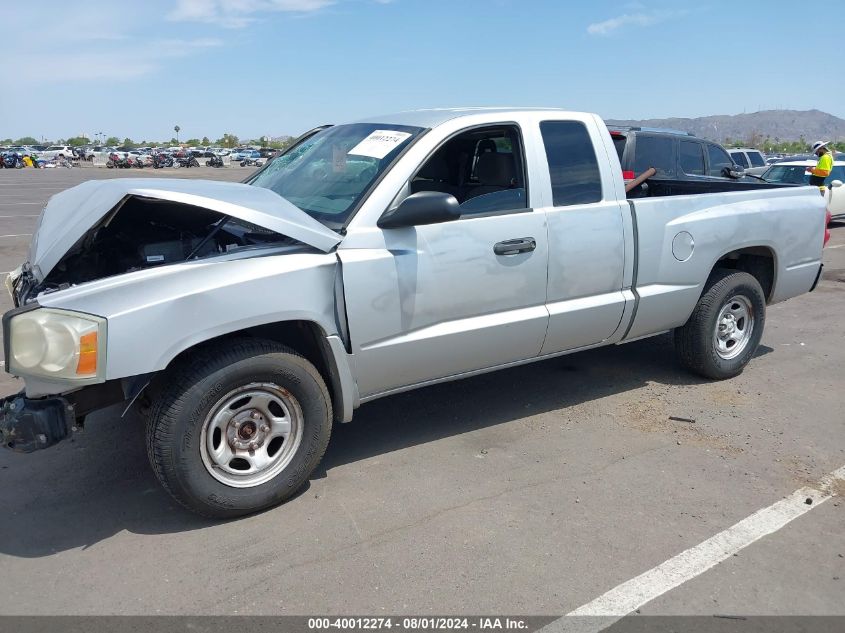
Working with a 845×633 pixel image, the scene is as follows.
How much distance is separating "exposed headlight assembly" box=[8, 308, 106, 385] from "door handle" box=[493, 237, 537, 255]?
2.14 meters

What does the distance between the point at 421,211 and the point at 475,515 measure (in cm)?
158

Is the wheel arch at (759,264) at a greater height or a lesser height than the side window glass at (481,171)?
lesser

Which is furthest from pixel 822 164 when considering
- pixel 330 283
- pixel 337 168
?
pixel 330 283

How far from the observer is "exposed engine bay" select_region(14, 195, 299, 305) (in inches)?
152

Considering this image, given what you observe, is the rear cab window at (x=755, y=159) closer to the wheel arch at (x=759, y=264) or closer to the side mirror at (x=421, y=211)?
the wheel arch at (x=759, y=264)

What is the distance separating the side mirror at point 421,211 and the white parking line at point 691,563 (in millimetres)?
1975

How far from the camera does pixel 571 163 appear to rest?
183 inches

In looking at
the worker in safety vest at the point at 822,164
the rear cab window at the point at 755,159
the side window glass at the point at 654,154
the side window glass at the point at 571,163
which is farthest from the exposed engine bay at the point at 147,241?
the rear cab window at the point at 755,159

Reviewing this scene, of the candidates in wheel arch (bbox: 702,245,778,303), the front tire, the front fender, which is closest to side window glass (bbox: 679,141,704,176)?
wheel arch (bbox: 702,245,778,303)

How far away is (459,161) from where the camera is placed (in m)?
5.11

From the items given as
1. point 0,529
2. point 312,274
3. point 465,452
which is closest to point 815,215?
point 465,452

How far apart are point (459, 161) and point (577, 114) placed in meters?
0.86

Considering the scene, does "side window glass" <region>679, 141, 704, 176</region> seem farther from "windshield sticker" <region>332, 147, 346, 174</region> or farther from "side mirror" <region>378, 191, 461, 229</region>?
"side mirror" <region>378, 191, 461, 229</region>

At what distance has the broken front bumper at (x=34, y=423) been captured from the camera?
316 centimetres
